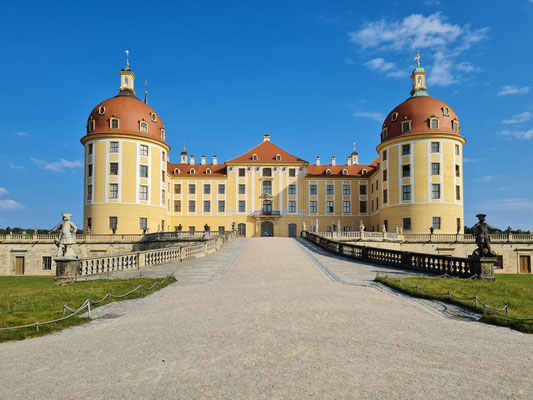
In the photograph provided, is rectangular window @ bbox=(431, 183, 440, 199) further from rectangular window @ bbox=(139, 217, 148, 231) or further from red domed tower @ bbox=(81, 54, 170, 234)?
rectangular window @ bbox=(139, 217, 148, 231)

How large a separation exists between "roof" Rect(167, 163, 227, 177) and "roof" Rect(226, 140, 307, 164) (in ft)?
8.99

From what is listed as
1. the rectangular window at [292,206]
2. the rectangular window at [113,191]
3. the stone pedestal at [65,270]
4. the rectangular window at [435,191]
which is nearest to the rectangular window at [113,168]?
the rectangular window at [113,191]

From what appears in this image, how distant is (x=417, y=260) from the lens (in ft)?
59.6

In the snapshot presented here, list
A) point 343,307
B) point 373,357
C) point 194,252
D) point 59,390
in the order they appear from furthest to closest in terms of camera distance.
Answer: point 194,252, point 343,307, point 373,357, point 59,390

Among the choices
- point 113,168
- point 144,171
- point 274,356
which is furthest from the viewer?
point 144,171

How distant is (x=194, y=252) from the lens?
77.9 feet

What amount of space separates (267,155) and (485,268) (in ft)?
142

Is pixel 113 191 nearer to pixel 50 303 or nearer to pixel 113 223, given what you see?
pixel 113 223

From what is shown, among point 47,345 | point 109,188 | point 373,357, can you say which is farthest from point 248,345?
point 109,188

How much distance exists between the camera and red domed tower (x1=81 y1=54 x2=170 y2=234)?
42.3 meters

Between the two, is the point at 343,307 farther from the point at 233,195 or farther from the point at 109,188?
the point at 233,195

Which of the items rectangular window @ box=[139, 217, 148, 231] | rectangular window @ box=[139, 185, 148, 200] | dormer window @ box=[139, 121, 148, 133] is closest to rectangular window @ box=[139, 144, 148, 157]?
dormer window @ box=[139, 121, 148, 133]

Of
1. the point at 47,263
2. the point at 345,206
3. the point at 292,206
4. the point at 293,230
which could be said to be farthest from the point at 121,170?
the point at 345,206

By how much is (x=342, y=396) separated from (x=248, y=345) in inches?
86.9
